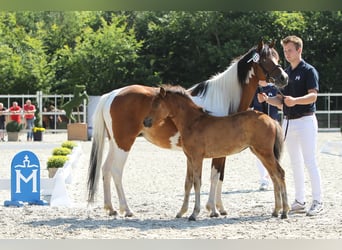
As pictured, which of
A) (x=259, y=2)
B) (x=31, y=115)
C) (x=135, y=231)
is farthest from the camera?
(x=31, y=115)

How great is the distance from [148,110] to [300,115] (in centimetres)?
139

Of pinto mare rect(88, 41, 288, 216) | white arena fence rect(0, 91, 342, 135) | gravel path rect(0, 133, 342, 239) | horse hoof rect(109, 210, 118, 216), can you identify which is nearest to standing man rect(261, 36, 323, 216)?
pinto mare rect(88, 41, 288, 216)

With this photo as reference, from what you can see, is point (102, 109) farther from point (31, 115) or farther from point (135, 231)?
point (31, 115)

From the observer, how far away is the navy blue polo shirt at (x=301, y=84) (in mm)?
5871

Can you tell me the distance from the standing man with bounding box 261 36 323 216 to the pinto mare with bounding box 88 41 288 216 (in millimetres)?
228

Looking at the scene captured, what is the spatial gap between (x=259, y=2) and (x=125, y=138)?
4.26 meters

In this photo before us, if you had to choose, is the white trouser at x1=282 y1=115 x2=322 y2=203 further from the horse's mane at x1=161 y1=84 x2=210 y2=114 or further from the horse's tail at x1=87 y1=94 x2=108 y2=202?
the horse's tail at x1=87 y1=94 x2=108 y2=202

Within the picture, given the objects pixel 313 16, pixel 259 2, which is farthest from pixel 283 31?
pixel 259 2

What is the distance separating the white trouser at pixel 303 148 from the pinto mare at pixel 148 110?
52 centimetres

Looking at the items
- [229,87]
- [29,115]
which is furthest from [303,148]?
[29,115]

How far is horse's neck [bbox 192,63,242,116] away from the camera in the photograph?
19.7 ft

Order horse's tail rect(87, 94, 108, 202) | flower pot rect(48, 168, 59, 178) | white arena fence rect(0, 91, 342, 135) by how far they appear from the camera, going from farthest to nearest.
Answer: white arena fence rect(0, 91, 342, 135) → flower pot rect(48, 168, 59, 178) → horse's tail rect(87, 94, 108, 202)

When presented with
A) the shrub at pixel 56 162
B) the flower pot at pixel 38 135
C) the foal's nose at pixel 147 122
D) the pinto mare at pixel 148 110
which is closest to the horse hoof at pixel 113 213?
the pinto mare at pixel 148 110

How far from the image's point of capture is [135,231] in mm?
5012
